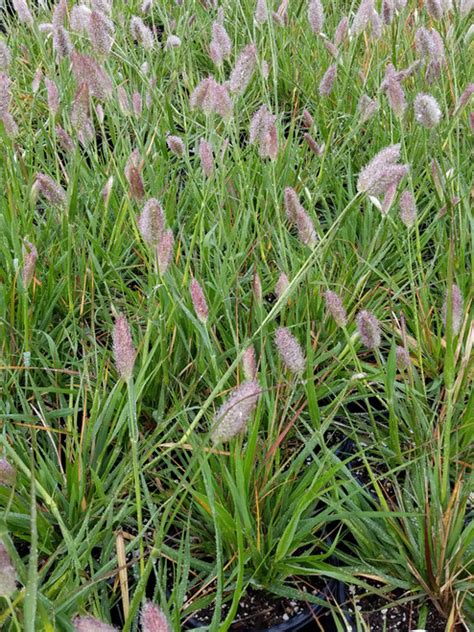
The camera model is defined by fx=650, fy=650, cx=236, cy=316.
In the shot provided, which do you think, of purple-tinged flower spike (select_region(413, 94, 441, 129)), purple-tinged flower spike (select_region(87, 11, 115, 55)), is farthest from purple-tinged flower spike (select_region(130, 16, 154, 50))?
purple-tinged flower spike (select_region(413, 94, 441, 129))

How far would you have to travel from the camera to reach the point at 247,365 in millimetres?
933

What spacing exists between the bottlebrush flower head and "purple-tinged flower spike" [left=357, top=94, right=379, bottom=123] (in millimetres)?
426

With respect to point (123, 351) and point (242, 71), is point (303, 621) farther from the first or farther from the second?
point (242, 71)

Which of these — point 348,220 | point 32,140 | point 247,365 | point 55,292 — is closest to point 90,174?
point 32,140

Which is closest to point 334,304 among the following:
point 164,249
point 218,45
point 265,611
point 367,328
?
point 367,328

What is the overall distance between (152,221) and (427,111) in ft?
2.41

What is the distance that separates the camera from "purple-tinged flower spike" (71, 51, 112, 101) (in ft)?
4.65

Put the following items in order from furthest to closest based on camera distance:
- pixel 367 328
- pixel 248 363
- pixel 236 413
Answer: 1. pixel 367 328
2. pixel 248 363
3. pixel 236 413

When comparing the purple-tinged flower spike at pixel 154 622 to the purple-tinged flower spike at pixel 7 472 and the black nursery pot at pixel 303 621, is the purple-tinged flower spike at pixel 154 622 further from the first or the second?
the black nursery pot at pixel 303 621

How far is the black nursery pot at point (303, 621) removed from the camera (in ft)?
3.43

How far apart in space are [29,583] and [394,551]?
2.25 feet

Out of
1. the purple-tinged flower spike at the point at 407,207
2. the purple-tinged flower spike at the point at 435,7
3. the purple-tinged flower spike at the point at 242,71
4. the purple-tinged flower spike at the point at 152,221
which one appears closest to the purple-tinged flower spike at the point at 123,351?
the purple-tinged flower spike at the point at 152,221

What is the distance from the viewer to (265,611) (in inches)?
42.3

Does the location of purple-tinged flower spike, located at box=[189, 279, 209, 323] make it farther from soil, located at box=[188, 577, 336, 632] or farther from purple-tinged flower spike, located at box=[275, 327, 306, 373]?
soil, located at box=[188, 577, 336, 632]
